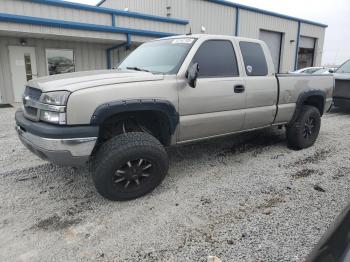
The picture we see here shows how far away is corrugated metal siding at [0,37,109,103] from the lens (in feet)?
37.6

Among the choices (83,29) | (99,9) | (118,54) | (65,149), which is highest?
(99,9)

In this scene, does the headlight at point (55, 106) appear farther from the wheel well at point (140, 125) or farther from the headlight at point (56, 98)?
the wheel well at point (140, 125)

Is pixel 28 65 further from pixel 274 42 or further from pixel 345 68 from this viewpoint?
pixel 274 42

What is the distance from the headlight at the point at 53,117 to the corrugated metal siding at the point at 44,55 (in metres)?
10.4

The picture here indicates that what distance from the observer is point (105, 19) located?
12.5 m

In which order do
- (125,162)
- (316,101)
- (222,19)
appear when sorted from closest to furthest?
(125,162)
(316,101)
(222,19)

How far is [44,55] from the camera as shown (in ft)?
40.4

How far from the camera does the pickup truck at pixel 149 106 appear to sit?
9.48ft

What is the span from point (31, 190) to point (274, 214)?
2.89 meters

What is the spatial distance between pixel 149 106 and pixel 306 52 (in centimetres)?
2684

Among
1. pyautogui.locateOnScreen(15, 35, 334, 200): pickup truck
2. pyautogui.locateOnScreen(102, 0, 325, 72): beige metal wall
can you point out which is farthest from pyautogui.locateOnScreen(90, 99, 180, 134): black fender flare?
pyautogui.locateOnScreen(102, 0, 325, 72): beige metal wall

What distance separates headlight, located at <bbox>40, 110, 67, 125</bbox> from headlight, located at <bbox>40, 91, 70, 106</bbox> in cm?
10

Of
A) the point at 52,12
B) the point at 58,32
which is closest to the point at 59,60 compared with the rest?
the point at 58,32

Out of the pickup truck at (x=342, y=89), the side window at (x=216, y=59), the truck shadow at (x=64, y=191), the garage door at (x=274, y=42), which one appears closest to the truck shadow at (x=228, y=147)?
the truck shadow at (x=64, y=191)
